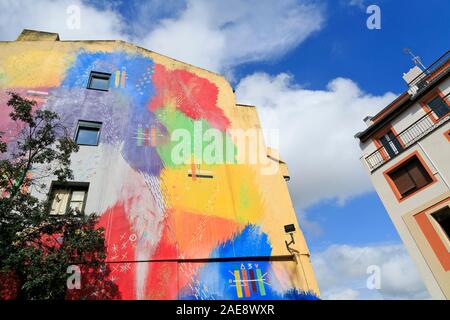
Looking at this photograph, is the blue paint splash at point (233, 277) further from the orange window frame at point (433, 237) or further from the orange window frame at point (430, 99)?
the orange window frame at point (430, 99)

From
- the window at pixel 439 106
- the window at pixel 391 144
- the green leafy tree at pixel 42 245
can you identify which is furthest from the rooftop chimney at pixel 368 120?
the green leafy tree at pixel 42 245

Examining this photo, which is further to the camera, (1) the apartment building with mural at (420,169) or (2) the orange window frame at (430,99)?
(2) the orange window frame at (430,99)

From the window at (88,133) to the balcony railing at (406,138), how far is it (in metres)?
17.7

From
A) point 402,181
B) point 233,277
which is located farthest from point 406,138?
point 233,277

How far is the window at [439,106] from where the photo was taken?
17.0 m

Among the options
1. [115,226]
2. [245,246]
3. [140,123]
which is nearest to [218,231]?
[245,246]

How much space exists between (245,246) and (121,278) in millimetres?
5028

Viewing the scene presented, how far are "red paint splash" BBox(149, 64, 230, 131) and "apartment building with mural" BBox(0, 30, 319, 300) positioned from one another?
8cm

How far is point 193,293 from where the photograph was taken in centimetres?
1030

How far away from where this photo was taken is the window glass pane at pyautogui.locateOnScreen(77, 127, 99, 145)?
13.4 meters

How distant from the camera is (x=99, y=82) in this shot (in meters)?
16.0

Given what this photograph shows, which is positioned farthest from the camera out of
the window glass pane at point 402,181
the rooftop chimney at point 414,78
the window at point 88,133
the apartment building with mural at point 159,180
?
the rooftop chimney at point 414,78

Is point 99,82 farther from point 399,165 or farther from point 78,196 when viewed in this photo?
point 399,165
